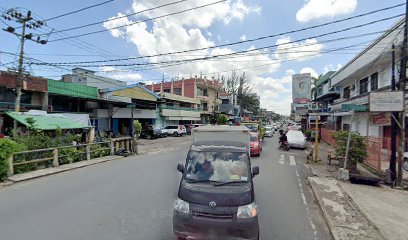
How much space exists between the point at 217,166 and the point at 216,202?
103 cm

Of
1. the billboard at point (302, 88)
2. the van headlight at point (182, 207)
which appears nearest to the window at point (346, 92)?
the billboard at point (302, 88)

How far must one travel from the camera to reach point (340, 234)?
5012 millimetres

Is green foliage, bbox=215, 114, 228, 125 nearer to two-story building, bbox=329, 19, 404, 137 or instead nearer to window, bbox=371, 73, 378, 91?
two-story building, bbox=329, 19, 404, 137

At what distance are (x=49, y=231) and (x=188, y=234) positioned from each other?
311 centimetres

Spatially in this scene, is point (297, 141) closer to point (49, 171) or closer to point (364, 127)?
point (364, 127)

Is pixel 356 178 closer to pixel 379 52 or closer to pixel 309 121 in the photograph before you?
pixel 379 52

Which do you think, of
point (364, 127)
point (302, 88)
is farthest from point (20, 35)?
point (302, 88)

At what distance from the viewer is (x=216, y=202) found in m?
4.30

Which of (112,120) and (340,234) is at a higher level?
(112,120)

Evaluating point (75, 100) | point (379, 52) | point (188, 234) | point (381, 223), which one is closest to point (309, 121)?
point (379, 52)

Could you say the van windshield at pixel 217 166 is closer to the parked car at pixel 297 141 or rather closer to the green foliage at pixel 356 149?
the green foliage at pixel 356 149

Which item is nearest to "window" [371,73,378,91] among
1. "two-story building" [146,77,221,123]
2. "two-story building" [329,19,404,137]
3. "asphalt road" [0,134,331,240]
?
"two-story building" [329,19,404,137]

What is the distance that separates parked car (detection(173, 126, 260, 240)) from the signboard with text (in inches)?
309

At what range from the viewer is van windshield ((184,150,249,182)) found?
16.3 ft
